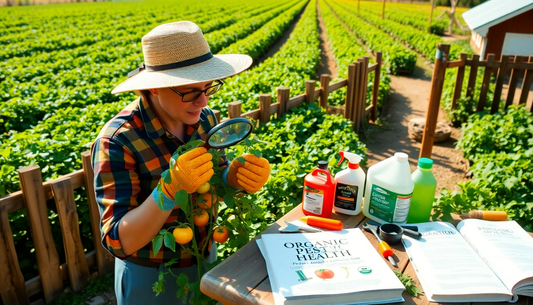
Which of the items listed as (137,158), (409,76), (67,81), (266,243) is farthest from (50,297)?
(409,76)

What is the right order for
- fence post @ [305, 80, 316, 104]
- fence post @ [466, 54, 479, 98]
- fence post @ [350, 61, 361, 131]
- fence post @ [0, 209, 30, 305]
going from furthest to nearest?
fence post @ [466, 54, 479, 98]
fence post @ [350, 61, 361, 131]
fence post @ [305, 80, 316, 104]
fence post @ [0, 209, 30, 305]

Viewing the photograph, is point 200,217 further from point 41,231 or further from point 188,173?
point 41,231

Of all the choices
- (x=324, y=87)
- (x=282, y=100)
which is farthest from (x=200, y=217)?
(x=324, y=87)

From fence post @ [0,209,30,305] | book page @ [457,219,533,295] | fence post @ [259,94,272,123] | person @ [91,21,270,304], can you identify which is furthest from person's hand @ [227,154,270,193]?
fence post @ [259,94,272,123]

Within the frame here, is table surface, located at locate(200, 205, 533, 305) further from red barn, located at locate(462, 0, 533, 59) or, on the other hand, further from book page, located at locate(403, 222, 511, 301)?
red barn, located at locate(462, 0, 533, 59)

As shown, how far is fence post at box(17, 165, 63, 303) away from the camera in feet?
8.89

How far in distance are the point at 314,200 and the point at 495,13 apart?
50.6 ft

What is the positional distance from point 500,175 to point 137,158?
4.24m

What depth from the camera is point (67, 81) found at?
8.20 metres

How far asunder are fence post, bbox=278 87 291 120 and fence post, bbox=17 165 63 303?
3020 mm

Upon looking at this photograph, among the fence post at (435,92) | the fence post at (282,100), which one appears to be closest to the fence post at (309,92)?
the fence post at (282,100)

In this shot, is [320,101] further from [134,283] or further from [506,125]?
[134,283]

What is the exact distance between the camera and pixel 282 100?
5.06m

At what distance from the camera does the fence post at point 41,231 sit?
2709mm
